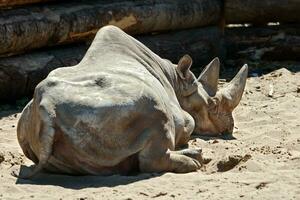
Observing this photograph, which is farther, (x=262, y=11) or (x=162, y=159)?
(x=262, y=11)

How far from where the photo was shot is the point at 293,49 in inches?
438

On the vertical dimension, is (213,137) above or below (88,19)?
below

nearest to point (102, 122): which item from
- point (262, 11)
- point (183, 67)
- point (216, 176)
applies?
point (216, 176)

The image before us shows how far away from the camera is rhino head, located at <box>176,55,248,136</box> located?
7410mm

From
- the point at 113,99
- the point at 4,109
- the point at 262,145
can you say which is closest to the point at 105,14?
the point at 4,109

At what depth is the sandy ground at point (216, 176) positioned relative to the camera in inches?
210

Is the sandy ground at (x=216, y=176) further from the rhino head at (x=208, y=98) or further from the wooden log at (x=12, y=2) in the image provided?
the wooden log at (x=12, y=2)

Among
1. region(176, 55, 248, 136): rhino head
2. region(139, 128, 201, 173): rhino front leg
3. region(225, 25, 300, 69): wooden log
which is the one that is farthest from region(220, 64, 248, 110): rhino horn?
region(225, 25, 300, 69): wooden log

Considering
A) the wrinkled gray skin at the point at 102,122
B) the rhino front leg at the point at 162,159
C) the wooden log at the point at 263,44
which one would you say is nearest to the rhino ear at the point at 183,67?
the wrinkled gray skin at the point at 102,122

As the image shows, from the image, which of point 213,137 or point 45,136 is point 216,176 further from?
point 213,137

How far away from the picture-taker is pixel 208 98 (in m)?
7.63

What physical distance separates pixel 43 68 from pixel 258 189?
4.19 metres

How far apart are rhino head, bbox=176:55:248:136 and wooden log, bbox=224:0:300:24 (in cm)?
369

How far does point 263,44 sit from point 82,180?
6.00 m
